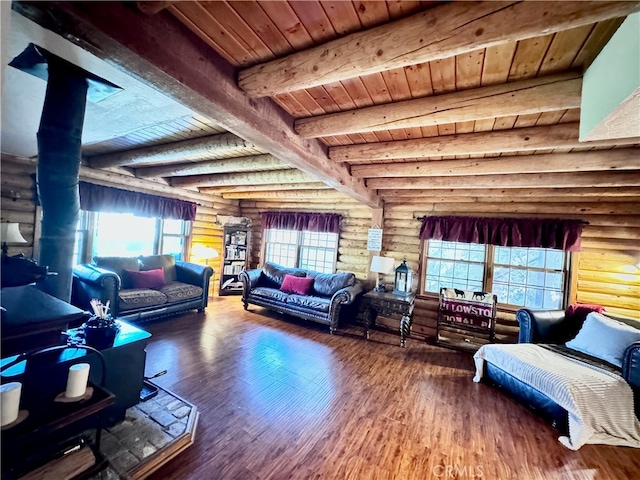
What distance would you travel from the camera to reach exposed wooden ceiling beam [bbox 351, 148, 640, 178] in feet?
7.04

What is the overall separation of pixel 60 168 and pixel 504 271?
17.3 ft

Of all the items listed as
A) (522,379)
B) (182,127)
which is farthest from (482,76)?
(522,379)

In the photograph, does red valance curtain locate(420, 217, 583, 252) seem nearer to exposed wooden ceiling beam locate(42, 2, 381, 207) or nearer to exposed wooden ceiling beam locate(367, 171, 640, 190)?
exposed wooden ceiling beam locate(367, 171, 640, 190)

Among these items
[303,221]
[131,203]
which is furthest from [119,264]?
[303,221]

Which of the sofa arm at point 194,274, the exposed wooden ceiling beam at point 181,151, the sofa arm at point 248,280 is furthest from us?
the sofa arm at point 248,280

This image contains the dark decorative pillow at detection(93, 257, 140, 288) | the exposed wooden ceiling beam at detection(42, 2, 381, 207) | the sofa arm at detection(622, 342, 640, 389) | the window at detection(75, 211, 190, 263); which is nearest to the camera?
the exposed wooden ceiling beam at detection(42, 2, 381, 207)

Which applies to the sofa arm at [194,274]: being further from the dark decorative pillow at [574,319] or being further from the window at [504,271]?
the dark decorative pillow at [574,319]

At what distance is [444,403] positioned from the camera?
260 cm

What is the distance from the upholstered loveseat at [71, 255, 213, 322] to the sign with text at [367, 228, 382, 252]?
2.96 meters

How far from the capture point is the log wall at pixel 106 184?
3.35m

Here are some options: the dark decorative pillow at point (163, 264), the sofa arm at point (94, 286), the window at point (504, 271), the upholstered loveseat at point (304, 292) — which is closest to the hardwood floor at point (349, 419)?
the upholstered loveseat at point (304, 292)

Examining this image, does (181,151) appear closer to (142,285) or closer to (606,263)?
(142,285)

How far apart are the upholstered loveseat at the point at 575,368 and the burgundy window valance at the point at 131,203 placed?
543cm

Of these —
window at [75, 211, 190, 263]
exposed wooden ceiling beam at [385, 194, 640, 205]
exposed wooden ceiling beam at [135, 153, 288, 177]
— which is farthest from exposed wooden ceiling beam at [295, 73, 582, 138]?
window at [75, 211, 190, 263]
